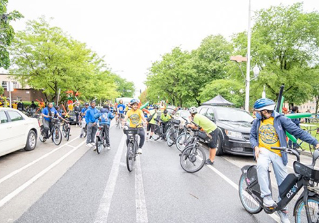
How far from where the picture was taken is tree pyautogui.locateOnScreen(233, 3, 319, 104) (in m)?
22.1

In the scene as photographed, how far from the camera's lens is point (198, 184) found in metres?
5.15

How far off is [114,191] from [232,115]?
260 inches

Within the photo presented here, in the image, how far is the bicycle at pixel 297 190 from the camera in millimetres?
2711

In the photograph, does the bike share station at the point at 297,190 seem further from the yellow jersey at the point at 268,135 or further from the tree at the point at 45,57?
the tree at the point at 45,57

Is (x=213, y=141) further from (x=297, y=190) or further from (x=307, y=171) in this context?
(x=307, y=171)

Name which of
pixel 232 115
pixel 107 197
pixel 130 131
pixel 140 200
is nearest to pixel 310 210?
pixel 140 200

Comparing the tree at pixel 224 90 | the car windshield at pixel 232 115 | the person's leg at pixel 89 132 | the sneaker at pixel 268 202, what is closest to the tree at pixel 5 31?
the person's leg at pixel 89 132

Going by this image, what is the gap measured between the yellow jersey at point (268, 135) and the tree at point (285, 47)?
20.1 m

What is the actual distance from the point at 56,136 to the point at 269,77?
63.9 ft

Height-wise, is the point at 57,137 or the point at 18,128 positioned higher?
the point at 18,128

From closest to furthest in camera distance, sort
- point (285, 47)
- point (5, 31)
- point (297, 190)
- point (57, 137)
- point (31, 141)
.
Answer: point (297, 190), point (31, 141), point (57, 137), point (5, 31), point (285, 47)

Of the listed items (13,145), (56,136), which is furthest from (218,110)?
(13,145)

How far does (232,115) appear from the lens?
9578mm

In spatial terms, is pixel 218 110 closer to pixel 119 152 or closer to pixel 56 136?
pixel 119 152
